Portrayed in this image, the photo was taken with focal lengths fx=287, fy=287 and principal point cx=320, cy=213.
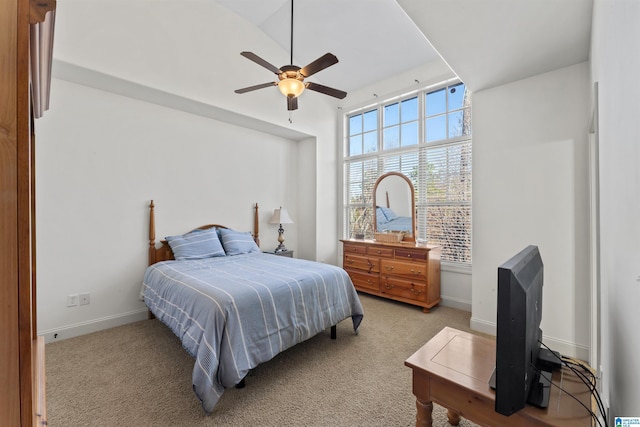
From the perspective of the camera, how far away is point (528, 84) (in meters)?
2.68

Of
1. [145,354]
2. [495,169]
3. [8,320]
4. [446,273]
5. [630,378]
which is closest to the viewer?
[8,320]

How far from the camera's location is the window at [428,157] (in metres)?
3.71

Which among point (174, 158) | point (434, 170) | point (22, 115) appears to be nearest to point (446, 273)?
point (434, 170)

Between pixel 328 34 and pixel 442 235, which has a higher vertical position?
pixel 328 34

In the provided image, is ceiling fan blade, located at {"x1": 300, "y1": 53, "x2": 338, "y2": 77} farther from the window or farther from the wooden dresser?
the wooden dresser

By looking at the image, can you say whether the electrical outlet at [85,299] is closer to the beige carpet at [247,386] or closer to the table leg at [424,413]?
the beige carpet at [247,386]

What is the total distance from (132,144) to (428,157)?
372 centimetres

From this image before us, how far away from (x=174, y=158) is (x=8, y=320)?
3387 millimetres

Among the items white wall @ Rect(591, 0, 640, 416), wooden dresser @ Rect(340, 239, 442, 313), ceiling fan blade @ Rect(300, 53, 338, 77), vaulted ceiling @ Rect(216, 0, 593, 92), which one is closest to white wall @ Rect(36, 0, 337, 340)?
vaulted ceiling @ Rect(216, 0, 593, 92)

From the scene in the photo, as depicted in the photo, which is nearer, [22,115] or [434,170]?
[22,115]

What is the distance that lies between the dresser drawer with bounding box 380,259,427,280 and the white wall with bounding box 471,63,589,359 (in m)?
0.65

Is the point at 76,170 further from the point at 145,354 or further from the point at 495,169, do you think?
the point at 495,169

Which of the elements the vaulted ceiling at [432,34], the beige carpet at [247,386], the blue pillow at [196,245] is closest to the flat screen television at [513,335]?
the beige carpet at [247,386]

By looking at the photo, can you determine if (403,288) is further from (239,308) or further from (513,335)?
(513,335)
